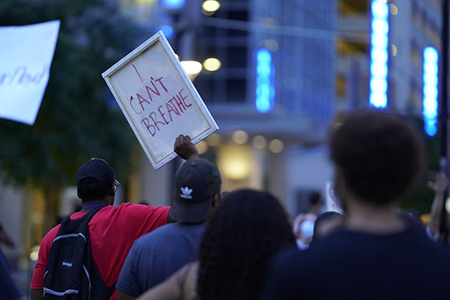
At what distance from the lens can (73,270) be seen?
473 centimetres

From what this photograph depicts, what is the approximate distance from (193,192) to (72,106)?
17.5 metres

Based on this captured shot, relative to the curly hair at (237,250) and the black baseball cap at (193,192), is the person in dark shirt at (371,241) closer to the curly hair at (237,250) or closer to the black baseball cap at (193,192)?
the curly hair at (237,250)

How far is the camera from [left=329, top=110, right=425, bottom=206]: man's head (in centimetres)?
249

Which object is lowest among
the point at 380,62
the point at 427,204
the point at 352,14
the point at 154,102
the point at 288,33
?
the point at 427,204

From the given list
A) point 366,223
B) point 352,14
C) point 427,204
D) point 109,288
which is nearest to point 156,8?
point 427,204

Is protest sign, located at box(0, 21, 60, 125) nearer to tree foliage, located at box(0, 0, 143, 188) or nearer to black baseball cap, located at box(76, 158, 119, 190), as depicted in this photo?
black baseball cap, located at box(76, 158, 119, 190)

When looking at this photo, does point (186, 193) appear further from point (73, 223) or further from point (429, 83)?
point (429, 83)

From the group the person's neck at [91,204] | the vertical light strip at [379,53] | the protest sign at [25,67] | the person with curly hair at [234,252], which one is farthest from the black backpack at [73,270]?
the vertical light strip at [379,53]

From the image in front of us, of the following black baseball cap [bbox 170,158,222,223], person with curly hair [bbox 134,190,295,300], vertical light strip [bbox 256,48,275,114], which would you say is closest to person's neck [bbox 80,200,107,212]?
black baseball cap [bbox 170,158,222,223]

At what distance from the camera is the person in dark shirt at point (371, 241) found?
2.40 m

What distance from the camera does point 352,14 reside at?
56438 mm

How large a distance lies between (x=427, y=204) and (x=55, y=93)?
1604cm

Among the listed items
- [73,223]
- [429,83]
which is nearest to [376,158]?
[73,223]

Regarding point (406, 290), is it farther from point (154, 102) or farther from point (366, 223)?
point (154, 102)
